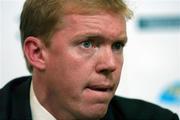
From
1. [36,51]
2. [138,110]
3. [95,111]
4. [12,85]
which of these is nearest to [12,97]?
[12,85]

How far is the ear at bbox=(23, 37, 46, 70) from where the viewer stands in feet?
5.40

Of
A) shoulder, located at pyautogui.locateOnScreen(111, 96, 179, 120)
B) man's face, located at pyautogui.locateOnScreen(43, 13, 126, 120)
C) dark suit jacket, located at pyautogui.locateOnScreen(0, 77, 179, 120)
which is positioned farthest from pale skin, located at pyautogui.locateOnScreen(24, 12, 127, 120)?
shoulder, located at pyautogui.locateOnScreen(111, 96, 179, 120)

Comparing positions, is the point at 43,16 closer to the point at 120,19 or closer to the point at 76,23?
the point at 76,23

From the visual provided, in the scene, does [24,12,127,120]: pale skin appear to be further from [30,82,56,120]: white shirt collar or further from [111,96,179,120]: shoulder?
[111,96,179,120]: shoulder

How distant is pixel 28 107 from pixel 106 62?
375 mm

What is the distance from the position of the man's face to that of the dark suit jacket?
0.63 ft

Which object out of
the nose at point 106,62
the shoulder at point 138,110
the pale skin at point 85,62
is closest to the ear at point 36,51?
the pale skin at point 85,62

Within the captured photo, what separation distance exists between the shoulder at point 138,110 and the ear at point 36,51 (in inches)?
16.1

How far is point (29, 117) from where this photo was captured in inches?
65.2

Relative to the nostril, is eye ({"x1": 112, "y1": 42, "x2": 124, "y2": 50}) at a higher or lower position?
higher

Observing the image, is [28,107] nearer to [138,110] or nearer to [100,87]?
[100,87]

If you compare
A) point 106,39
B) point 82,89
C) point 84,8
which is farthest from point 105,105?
point 84,8

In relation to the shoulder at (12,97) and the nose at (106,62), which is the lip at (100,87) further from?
the shoulder at (12,97)

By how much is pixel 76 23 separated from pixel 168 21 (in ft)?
3.50
